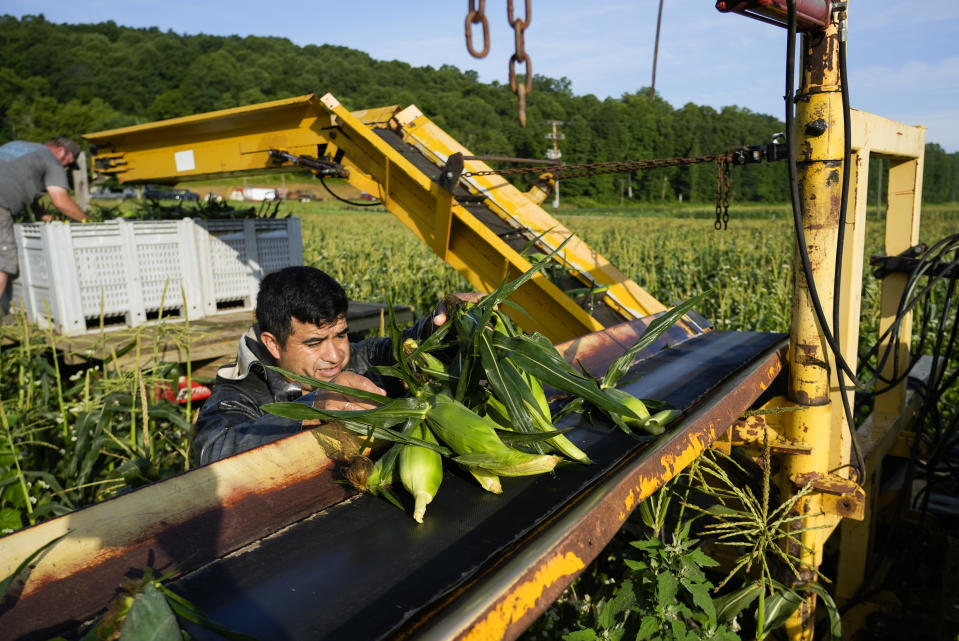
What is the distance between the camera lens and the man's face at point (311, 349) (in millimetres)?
2730

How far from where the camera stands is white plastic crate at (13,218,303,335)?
16.9 feet

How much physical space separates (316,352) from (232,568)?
1705 mm

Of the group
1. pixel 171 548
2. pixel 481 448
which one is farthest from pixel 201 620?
pixel 481 448

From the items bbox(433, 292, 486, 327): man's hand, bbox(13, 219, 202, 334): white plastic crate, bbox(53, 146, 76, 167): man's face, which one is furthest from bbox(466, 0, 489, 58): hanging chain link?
bbox(53, 146, 76, 167): man's face

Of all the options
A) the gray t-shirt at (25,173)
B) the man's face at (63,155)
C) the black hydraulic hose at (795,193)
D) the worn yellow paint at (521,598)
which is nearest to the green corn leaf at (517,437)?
the worn yellow paint at (521,598)

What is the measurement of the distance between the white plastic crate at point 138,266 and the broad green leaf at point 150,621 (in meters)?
4.24

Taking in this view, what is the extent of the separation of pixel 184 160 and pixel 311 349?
3.73 meters

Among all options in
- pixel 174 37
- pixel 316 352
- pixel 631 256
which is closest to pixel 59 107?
pixel 174 37

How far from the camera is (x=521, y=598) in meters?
1.04

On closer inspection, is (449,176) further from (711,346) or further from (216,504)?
(216,504)

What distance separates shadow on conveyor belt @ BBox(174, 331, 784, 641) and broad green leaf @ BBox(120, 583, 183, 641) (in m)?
0.11

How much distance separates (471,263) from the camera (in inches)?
160

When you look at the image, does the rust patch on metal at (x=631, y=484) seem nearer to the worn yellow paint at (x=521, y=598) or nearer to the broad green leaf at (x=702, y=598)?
the worn yellow paint at (x=521, y=598)

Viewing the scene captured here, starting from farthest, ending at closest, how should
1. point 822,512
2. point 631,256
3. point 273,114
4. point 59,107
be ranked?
point 59,107 → point 631,256 → point 273,114 → point 822,512
